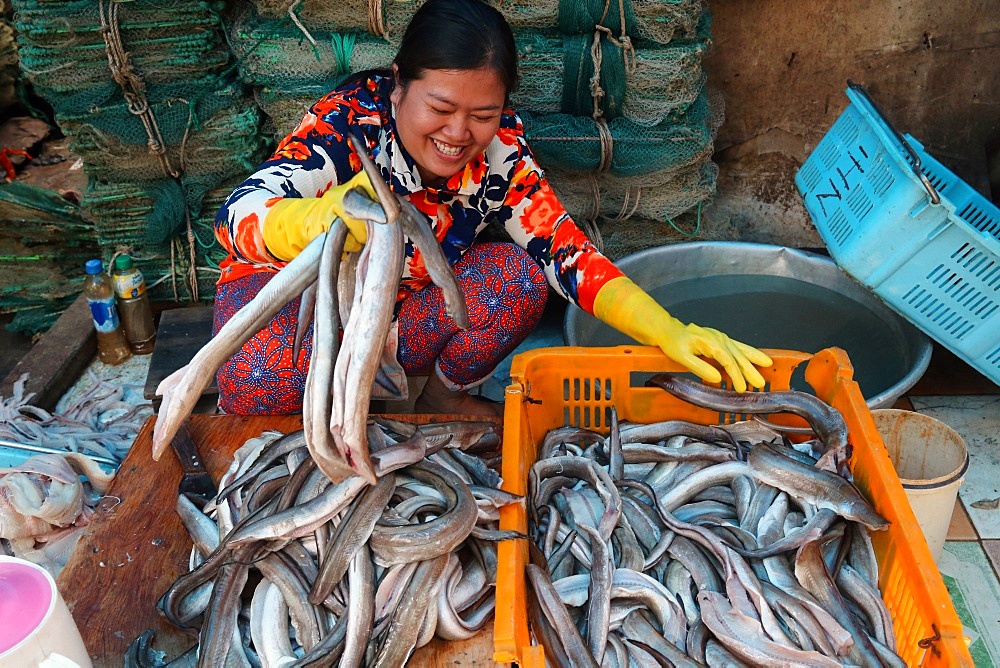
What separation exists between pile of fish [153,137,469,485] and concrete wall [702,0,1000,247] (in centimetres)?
269

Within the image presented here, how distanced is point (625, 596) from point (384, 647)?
57 cm

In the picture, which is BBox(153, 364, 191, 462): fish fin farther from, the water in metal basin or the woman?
the water in metal basin

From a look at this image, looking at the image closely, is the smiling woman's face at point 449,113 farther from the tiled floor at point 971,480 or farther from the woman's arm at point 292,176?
the tiled floor at point 971,480

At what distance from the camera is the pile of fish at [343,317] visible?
1.51 meters

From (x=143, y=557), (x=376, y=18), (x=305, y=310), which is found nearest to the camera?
(x=305, y=310)

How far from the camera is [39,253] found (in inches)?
152

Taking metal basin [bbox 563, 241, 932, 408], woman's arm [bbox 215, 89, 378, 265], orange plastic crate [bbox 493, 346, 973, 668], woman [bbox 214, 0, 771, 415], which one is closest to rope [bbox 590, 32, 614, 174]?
metal basin [bbox 563, 241, 932, 408]

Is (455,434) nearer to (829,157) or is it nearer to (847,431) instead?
(847,431)

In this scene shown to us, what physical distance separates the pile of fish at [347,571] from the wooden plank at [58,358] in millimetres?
1808

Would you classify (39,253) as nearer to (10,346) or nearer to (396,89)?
(10,346)

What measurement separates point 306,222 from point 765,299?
231 centimetres

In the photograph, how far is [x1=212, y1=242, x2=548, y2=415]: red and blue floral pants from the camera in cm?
263

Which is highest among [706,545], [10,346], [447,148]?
[447,148]

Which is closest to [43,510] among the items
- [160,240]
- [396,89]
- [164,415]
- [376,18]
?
[164,415]
